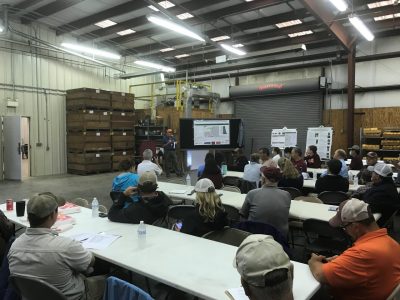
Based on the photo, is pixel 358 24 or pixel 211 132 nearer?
pixel 358 24

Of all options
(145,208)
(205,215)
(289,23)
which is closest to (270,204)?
(205,215)

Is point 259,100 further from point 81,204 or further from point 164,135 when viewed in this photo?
point 81,204

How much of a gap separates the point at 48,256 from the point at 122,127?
38.3 ft

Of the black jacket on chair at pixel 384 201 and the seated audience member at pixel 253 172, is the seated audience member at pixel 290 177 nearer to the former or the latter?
the seated audience member at pixel 253 172

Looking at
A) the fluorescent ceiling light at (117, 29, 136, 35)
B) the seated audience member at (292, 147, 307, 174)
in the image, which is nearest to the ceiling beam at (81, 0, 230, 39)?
the fluorescent ceiling light at (117, 29, 136, 35)

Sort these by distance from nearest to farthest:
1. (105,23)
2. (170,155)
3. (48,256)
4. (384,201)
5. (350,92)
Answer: (48,256)
(384,201)
(350,92)
(105,23)
(170,155)

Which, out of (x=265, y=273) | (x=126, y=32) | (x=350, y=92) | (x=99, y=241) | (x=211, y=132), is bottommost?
(x=99, y=241)

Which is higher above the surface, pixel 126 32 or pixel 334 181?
pixel 126 32

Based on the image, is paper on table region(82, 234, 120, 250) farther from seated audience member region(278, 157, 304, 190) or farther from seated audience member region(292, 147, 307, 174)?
seated audience member region(292, 147, 307, 174)

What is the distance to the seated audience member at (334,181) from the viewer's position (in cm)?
511

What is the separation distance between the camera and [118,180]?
5.07 metres

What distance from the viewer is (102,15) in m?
10.2

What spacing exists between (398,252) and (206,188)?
5.39 feet

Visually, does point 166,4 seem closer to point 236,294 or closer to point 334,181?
point 334,181
